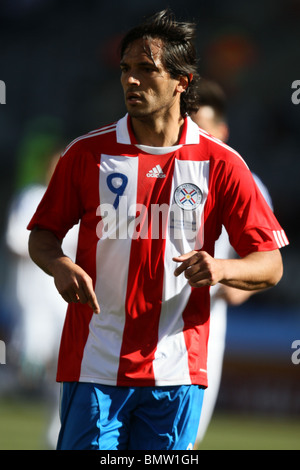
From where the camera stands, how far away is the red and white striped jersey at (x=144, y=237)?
3.28 meters

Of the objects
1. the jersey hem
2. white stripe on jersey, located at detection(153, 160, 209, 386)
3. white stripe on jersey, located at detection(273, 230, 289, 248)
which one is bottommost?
the jersey hem

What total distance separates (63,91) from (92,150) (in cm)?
1233

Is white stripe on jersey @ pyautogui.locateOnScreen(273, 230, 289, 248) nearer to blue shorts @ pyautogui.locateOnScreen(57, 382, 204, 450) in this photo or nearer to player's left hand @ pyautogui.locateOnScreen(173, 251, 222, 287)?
player's left hand @ pyautogui.locateOnScreen(173, 251, 222, 287)

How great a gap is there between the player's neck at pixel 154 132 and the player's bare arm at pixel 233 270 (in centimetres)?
57

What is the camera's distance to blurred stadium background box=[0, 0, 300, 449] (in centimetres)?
952

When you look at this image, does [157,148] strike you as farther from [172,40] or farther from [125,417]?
[125,417]

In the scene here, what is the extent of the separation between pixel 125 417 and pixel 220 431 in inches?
188

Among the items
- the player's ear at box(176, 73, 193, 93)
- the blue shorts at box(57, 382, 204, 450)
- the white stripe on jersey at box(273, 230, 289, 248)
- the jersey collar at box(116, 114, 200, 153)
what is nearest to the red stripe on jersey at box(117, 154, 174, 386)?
the blue shorts at box(57, 382, 204, 450)

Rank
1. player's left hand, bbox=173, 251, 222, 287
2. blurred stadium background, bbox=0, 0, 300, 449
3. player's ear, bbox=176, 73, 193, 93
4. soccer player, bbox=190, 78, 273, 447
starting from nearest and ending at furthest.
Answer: player's left hand, bbox=173, 251, 222, 287
player's ear, bbox=176, 73, 193, 93
soccer player, bbox=190, 78, 273, 447
blurred stadium background, bbox=0, 0, 300, 449

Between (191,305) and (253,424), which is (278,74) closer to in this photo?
(253,424)

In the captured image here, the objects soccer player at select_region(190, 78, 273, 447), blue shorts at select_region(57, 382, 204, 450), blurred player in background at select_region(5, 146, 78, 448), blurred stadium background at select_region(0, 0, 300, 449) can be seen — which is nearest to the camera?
blue shorts at select_region(57, 382, 204, 450)

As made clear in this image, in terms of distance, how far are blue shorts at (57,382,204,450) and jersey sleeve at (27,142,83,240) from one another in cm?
64

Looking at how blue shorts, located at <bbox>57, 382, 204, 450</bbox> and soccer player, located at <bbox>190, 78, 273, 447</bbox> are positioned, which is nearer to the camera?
blue shorts, located at <bbox>57, 382, 204, 450</bbox>
